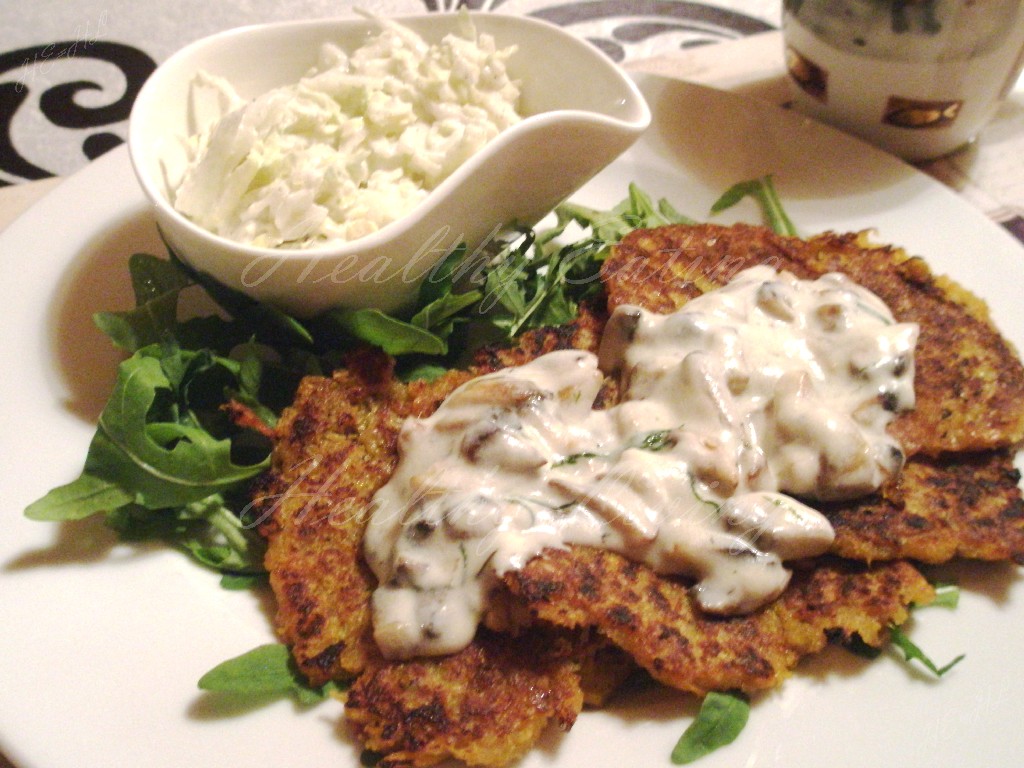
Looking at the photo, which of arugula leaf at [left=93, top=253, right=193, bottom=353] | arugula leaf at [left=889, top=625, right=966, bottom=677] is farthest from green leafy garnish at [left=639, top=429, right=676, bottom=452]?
arugula leaf at [left=93, top=253, right=193, bottom=353]

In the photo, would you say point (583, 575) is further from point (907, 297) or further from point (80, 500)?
point (907, 297)

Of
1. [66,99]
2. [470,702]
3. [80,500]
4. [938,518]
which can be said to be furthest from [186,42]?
[938,518]

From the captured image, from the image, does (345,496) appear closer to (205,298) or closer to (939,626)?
(205,298)

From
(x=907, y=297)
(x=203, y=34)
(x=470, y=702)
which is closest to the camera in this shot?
(x=470, y=702)

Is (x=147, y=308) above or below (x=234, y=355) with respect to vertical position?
above

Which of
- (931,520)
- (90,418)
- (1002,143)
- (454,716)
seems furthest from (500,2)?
(454,716)

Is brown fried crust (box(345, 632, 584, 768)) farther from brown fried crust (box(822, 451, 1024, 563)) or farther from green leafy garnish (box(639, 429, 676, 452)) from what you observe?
brown fried crust (box(822, 451, 1024, 563))
